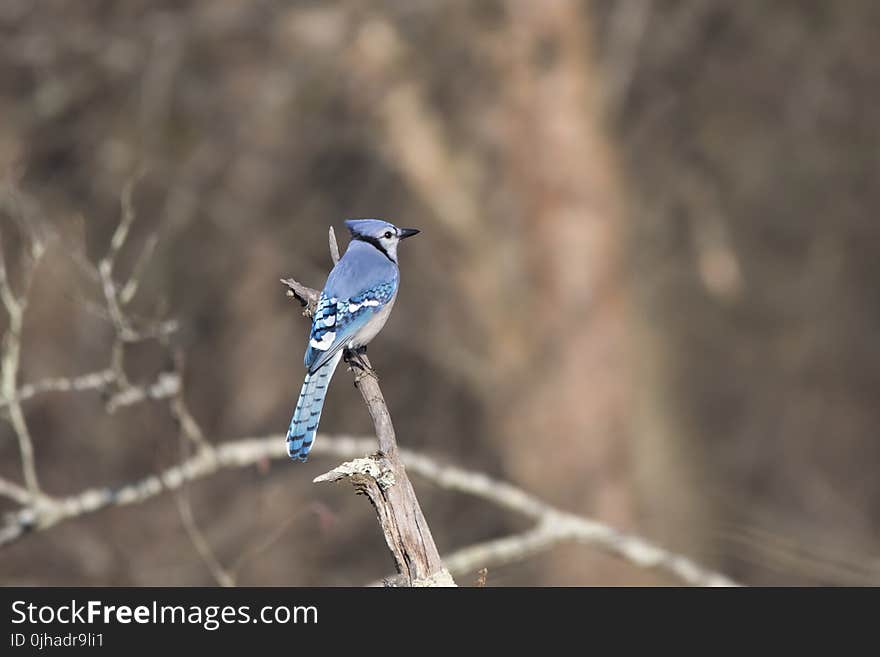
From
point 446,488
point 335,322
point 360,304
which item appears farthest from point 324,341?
point 446,488

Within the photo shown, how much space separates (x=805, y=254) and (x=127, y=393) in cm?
735

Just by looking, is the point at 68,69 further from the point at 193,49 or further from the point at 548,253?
the point at 548,253

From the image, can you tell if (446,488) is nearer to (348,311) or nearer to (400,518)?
(348,311)

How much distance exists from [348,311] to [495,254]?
13.7ft

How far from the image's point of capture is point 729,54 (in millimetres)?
8758

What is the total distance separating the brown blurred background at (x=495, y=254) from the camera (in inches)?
303

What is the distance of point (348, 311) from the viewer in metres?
3.80

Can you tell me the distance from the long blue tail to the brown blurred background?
2.45 m

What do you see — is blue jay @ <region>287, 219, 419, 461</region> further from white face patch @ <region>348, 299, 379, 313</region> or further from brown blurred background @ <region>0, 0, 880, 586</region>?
brown blurred background @ <region>0, 0, 880, 586</region>

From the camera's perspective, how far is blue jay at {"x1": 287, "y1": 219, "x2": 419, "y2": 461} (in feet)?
11.4

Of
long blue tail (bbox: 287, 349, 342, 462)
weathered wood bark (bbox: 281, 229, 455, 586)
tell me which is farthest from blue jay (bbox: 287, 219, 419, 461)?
weathered wood bark (bbox: 281, 229, 455, 586)

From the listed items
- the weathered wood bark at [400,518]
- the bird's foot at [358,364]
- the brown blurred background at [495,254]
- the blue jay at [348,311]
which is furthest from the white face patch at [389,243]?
the brown blurred background at [495,254]

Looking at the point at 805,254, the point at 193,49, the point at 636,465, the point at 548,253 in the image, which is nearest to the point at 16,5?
the point at 193,49

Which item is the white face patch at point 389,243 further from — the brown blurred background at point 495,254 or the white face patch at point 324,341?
the brown blurred background at point 495,254
